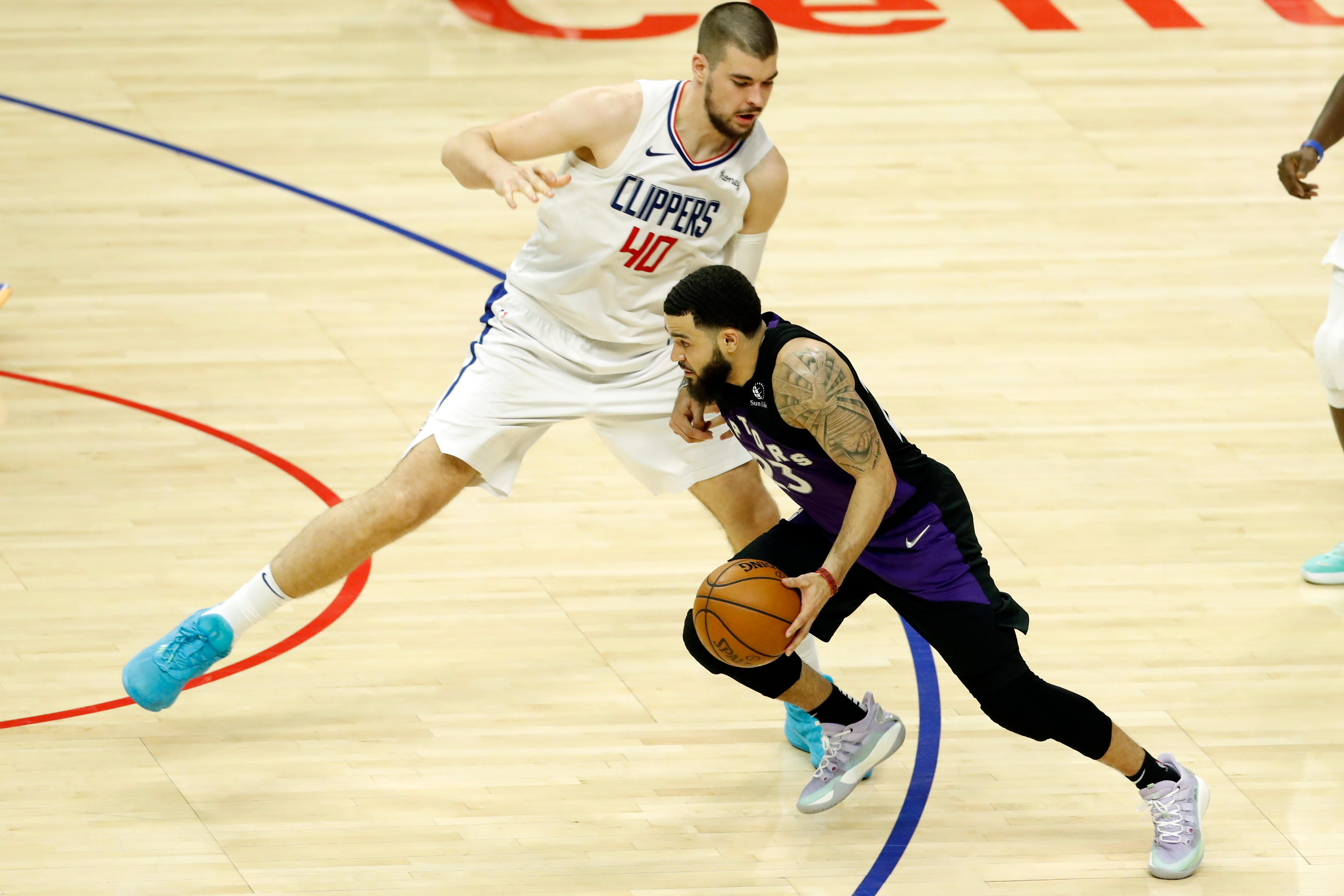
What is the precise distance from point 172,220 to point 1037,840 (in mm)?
5630

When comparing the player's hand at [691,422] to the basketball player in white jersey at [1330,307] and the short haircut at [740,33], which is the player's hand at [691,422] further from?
the basketball player in white jersey at [1330,307]

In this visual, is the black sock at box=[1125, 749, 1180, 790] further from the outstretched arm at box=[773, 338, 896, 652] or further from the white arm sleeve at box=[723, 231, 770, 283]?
the white arm sleeve at box=[723, 231, 770, 283]

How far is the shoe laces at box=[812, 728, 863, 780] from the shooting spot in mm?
4562

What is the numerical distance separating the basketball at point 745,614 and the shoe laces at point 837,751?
0.50 meters

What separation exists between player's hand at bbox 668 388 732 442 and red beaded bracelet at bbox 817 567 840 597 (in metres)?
0.57

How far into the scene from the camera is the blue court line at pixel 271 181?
810 cm

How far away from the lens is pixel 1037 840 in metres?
4.44

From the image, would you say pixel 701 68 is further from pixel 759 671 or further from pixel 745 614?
pixel 759 671

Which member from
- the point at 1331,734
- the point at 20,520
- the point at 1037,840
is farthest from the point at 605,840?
the point at 20,520

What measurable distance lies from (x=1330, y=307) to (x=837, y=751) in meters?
2.29

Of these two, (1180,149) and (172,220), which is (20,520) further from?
(1180,149)

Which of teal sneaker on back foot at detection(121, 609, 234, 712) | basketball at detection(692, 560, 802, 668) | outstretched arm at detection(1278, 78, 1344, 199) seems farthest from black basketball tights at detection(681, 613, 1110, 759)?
outstretched arm at detection(1278, 78, 1344, 199)

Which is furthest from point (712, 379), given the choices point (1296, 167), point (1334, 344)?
point (1296, 167)

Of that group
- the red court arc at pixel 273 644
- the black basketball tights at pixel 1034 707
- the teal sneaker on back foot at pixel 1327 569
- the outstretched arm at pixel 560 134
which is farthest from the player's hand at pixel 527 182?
the teal sneaker on back foot at pixel 1327 569
